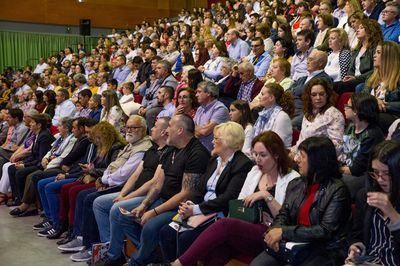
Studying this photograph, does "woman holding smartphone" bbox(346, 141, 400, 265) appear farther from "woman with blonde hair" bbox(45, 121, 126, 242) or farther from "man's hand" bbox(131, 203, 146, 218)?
"woman with blonde hair" bbox(45, 121, 126, 242)

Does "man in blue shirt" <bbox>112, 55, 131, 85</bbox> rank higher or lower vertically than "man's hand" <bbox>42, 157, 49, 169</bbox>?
higher

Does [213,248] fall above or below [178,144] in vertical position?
below

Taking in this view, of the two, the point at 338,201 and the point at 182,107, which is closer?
the point at 338,201

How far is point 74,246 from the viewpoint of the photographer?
15.4ft

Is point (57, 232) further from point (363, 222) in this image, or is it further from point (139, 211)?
point (363, 222)

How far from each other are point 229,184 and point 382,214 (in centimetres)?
123

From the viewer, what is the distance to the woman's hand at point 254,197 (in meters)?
3.10

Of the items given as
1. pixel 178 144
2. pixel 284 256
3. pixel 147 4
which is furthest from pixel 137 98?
pixel 147 4

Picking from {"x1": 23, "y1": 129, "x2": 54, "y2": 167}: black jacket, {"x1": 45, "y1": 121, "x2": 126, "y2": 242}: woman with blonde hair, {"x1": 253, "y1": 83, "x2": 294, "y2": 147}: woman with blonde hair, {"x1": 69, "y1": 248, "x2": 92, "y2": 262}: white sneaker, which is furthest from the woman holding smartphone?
{"x1": 23, "y1": 129, "x2": 54, "y2": 167}: black jacket

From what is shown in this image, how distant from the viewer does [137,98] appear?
8031 millimetres

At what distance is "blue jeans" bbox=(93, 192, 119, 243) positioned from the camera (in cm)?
443

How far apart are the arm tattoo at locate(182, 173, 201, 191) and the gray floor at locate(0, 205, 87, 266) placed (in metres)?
1.15

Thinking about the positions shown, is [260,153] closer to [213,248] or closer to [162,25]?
[213,248]

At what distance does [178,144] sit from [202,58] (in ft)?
14.4
